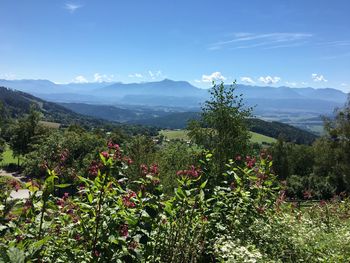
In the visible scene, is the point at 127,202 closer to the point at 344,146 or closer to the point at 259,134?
the point at 344,146

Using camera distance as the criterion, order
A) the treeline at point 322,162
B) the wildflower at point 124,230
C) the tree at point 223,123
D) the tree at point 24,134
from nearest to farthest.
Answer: the wildflower at point 124,230, the tree at point 223,123, the treeline at point 322,162, the tree at point 24,134

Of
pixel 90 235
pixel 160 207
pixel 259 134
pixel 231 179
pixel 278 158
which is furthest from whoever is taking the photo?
pixel 259 134

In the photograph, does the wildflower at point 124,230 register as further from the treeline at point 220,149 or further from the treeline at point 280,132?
the treeline at point 280,132

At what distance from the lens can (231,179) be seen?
278 inches

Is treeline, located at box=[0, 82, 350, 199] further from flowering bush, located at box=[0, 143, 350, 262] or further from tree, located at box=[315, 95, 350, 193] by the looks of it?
flowering bush, located at box=[0, 143, 350, 262]

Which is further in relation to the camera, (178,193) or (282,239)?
(282,239)

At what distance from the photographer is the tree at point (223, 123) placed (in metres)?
21.6

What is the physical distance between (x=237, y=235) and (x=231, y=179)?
62.2 inches

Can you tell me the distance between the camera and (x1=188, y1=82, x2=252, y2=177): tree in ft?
70.8

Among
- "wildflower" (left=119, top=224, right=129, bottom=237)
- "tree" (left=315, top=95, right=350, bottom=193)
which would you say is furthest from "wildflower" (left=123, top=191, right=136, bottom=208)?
"tree" (left=315, top=95, right=350, bottom=193)

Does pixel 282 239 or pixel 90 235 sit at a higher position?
pixel 90 235

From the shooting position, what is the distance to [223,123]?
23.1m

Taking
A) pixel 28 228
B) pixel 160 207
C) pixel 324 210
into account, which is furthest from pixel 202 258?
pixel 324 210

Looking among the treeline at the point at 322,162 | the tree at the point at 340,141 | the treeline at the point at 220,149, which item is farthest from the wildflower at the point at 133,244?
the tree at the point at 340,141
